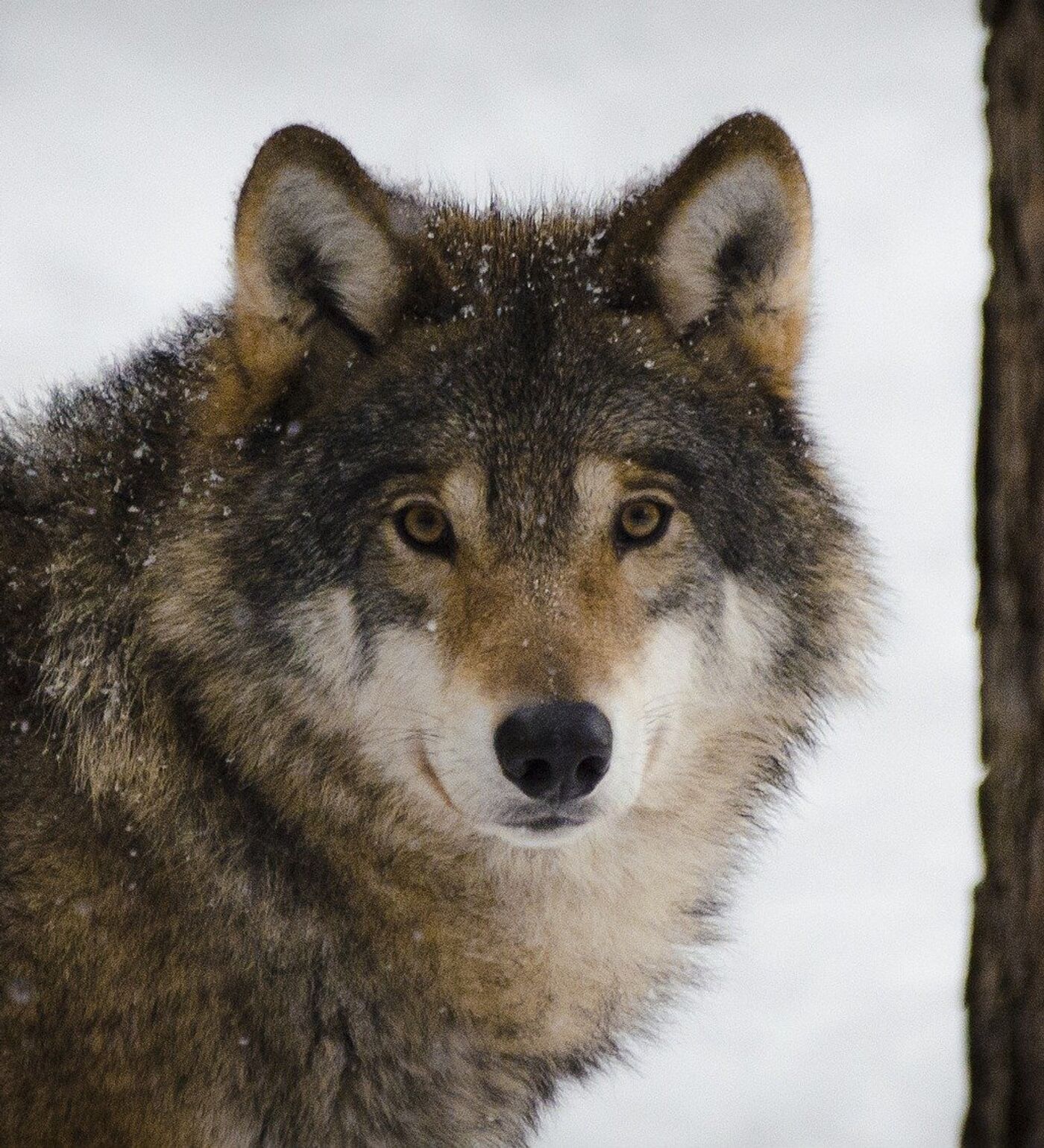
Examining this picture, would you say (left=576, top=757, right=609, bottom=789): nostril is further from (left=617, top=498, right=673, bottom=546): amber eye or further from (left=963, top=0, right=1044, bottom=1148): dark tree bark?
(left=963, top=0, right=1044, bottom=1148): dark tree bark

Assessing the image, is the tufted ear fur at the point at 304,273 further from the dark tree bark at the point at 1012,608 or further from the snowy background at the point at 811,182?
the snowy background at the point at 811,182

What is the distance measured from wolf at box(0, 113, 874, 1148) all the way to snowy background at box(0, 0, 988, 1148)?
2.27 metres

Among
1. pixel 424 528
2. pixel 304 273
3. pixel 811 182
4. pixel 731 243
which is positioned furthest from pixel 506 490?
pixel 811 182

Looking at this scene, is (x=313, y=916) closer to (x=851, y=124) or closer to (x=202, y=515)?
(x=202, y=515)

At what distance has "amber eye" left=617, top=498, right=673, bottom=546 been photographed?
9.86ft

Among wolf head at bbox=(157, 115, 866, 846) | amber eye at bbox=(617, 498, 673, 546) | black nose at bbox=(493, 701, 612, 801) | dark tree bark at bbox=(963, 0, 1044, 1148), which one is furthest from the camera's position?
amber eye at bbox=(617, 498, 673, 546)

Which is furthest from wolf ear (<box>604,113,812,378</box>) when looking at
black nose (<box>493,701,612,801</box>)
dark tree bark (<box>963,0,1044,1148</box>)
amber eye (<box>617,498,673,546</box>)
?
black nose (<box>493,701,612,801</box>)

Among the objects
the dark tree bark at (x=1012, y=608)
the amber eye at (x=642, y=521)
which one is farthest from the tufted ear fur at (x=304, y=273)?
the dark tree bark at (x=1012, y=608)

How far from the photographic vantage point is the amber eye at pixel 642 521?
300 cm

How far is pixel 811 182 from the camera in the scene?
7371mm

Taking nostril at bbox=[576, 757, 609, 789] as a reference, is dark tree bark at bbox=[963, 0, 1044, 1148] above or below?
above

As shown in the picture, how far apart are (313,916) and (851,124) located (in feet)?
30.8

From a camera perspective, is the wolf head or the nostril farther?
the wolf head

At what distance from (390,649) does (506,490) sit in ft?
1.43
